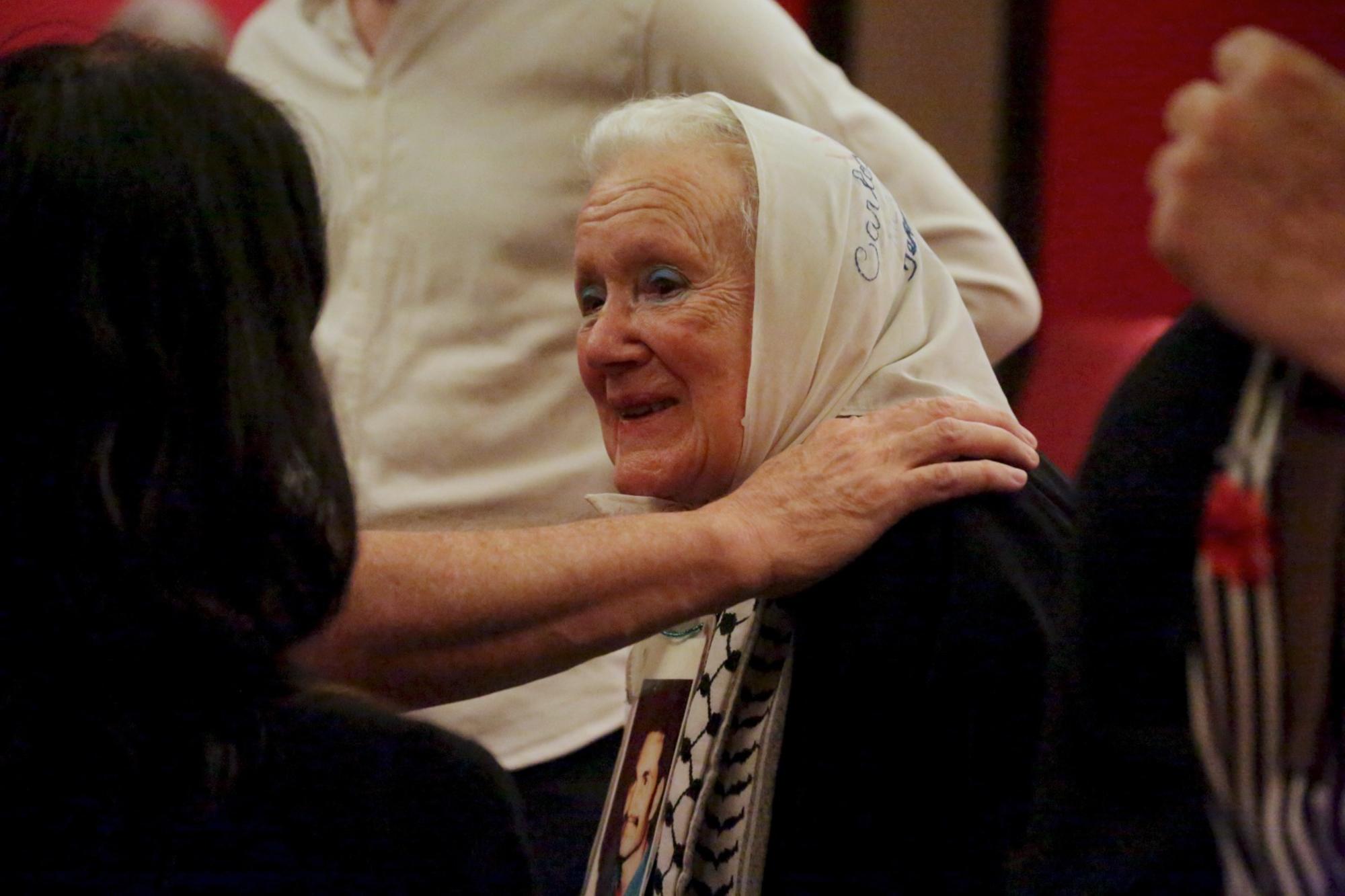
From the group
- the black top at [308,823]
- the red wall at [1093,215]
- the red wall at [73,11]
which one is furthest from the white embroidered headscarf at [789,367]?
the red wall at [1093,215]

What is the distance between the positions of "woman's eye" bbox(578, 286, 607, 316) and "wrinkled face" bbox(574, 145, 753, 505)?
0.18 ft

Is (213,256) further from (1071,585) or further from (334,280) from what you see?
(334,280)

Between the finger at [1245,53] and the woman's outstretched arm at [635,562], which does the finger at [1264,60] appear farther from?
the woman's outstretched arm at [635,562]

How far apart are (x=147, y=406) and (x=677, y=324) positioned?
0.65 meters

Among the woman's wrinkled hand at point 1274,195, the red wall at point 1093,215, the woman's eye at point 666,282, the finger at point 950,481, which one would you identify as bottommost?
the red wall at point 1093,215

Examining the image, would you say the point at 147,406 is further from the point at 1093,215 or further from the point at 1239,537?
the point at 1093,215

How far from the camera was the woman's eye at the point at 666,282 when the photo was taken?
1.55 meters

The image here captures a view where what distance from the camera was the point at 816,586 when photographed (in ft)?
4.65

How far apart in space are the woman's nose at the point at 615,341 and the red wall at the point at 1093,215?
45.8 inches

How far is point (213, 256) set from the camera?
101 cm

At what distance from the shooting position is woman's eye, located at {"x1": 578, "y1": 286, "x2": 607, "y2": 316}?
1648mm

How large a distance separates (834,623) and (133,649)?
65 cm

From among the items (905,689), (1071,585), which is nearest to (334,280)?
(905,689)

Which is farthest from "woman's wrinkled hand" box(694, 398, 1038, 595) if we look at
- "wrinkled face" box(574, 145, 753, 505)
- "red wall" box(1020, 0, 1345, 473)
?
"red wall" box(1020, 0, 1345, 473)
